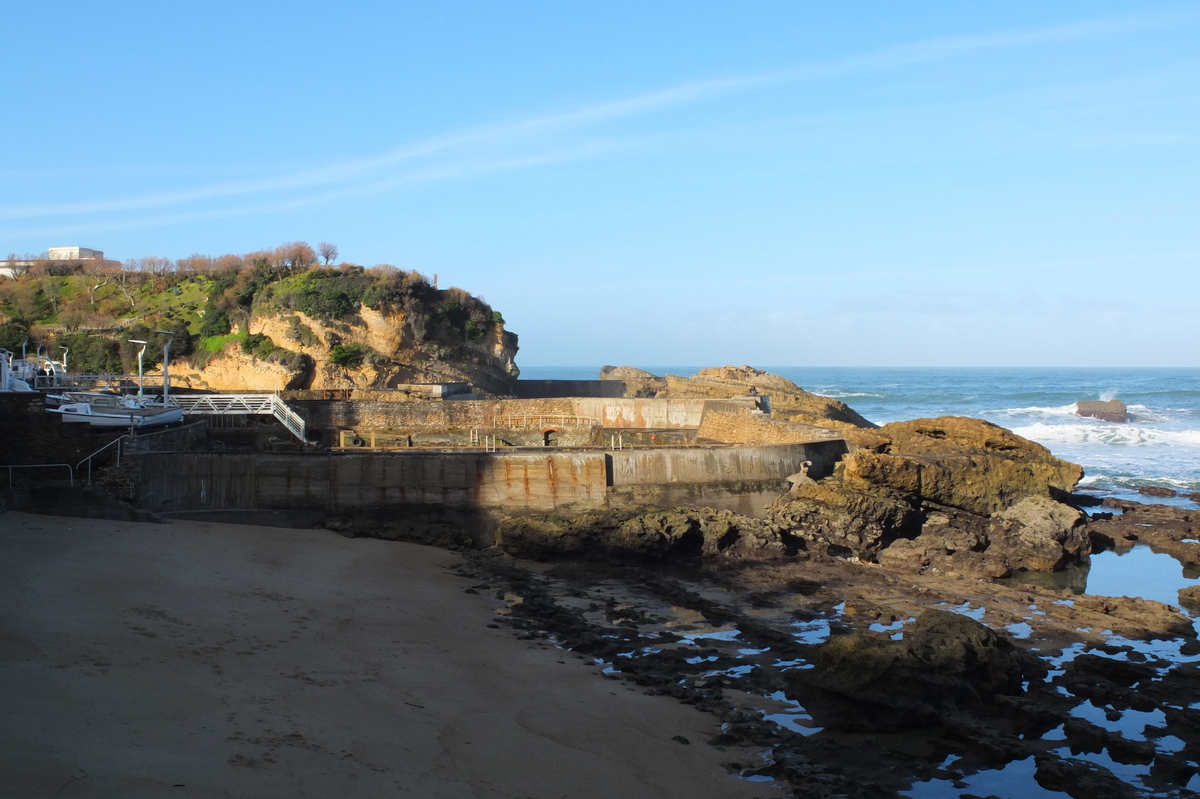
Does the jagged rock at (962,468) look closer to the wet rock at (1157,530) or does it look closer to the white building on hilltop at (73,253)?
the wet rock at (1157,530)

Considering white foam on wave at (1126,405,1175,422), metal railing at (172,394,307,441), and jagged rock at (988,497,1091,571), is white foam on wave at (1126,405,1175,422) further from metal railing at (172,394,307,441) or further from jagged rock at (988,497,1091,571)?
metal railing at (172,394,307,441)

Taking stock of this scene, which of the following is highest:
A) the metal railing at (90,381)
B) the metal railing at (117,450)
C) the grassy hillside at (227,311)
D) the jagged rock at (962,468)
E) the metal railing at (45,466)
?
the grassy hillside at (227,311)

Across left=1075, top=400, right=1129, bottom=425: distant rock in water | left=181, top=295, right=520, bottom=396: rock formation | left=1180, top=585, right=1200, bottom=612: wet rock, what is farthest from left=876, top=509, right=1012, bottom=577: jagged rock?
left=1075, top=400, right=1129, bottom=425: distant rock in water

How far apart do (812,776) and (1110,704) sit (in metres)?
4.62

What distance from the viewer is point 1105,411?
59562 mm

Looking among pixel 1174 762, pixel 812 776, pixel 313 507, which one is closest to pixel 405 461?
pixel 313 507

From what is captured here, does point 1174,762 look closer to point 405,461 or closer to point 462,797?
point 462,797

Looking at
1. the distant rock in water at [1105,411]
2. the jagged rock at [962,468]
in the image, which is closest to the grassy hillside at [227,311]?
the jagged rock at [962,468]

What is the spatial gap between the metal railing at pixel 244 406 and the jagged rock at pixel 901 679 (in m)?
18.7

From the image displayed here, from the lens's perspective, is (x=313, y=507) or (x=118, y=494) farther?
(x=313, y=507)

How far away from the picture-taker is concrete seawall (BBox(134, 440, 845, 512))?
21.8 metres

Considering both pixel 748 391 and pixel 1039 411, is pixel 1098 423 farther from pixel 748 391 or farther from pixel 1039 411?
pixel 748 391

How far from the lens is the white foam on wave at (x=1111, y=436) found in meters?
47.1

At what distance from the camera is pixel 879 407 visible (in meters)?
75.5
